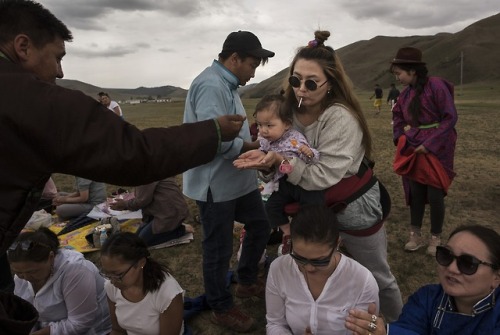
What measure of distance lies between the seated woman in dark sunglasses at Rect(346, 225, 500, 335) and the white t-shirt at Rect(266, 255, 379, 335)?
0.76ft

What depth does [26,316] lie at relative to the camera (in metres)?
1.58

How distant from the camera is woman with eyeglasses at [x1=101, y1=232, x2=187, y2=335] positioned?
2.63m

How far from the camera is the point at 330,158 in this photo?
2.19 m

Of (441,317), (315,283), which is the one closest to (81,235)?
(315,283)

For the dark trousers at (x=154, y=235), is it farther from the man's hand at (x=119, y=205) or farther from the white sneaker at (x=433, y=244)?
the white sneaker at (x=433, y=244)

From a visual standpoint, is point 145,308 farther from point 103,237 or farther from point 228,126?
point 103,237

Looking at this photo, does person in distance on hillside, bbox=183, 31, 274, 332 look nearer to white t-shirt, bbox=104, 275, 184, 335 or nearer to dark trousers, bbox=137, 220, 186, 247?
white t-shirt, bbox=104, 275, 184, 335

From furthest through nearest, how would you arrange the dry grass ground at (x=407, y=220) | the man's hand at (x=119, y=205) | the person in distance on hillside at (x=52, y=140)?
the man's hand at (x=119, y=205)
the dry grass ground at (x=407, y=220)
the person in distance on hillside at (x=52, y=140)

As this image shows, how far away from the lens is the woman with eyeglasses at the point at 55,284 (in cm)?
273

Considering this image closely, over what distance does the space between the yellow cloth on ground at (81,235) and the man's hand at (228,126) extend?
4.23 meters

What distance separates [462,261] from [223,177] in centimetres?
169

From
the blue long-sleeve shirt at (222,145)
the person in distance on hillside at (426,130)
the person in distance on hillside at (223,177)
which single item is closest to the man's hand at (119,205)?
the person in distance on hillside at (223,177)

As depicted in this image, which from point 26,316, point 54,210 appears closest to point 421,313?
point 26,316

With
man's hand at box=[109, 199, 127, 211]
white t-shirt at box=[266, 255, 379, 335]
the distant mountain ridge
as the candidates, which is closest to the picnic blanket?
man's hand at box=[109, 199, 127, 211]
